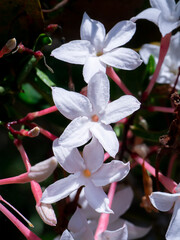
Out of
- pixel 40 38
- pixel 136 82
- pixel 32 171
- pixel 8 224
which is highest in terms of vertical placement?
pixel 40 38

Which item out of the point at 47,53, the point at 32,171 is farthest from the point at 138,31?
the point at 32,171

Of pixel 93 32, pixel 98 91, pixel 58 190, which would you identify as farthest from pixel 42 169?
pixel 93 32

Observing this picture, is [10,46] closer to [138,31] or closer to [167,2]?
[167,2]

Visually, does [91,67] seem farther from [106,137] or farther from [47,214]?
[47,214]

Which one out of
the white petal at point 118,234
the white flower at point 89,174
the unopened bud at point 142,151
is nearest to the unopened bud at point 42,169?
the white flower at point 89,174

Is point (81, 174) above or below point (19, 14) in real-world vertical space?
below

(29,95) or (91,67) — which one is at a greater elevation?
(91,67)
